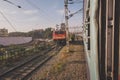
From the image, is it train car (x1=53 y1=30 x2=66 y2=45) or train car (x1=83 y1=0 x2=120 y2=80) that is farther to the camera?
train car (x1=53 y1=30 x2=66 y2=45)

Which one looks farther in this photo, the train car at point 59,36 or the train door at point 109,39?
the train car at point 59,36

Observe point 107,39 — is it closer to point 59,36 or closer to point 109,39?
point 109,39

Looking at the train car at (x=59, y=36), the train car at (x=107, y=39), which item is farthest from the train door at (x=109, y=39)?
the train car at (x=59, y=36)

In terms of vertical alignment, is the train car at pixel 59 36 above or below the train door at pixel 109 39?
below

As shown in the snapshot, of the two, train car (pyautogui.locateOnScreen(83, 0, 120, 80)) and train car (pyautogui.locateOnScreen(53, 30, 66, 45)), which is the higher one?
train car (pyautogui.locateOnScreen(83, 0, 120, 80))

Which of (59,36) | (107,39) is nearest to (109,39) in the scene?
(107,39)

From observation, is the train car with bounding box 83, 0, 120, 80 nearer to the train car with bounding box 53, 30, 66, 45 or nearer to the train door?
the train door

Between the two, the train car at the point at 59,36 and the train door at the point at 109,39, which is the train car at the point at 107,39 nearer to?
the train door at the point at 109,39

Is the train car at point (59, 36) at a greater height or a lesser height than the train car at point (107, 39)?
lesser

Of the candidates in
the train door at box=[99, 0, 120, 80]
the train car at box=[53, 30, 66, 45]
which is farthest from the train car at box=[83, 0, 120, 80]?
the train car at box=[53, 30, 66, 45]

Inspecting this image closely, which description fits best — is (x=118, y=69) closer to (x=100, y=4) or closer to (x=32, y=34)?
(x=100, y=4)

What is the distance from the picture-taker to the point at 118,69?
2.64 metres

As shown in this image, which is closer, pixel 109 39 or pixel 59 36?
pixel 109 39

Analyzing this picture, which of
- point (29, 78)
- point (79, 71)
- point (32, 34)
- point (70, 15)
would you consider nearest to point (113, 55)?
point (29, 78)
